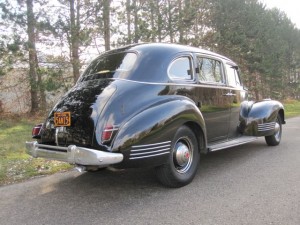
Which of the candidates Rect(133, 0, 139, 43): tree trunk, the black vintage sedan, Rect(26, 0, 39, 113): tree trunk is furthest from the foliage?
the black vintage sedan

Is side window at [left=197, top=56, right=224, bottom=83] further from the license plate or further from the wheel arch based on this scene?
the license plate

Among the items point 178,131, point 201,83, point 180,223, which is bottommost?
point 180,223

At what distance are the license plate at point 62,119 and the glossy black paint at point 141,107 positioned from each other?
0.18 feet

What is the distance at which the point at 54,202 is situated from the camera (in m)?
4.10

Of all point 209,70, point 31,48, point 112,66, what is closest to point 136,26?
point 31,48

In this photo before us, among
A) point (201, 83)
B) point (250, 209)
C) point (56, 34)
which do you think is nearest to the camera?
point (250, 209)

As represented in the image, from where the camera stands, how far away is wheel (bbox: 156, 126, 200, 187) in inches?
174

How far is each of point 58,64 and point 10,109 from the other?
306 cm

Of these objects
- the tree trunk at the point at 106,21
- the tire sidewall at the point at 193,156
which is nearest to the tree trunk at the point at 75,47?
the tree trunk at the point at 106,21

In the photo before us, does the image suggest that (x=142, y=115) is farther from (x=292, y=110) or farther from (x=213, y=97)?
(x=292, y=110)

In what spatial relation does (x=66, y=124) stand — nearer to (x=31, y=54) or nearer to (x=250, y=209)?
(x=250, y=209)

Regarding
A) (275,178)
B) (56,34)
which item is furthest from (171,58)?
(56,34)

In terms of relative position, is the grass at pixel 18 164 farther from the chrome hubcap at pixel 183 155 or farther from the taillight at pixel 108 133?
the chrome hubcap at pixel 183 155

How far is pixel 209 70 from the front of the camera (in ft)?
19.0
